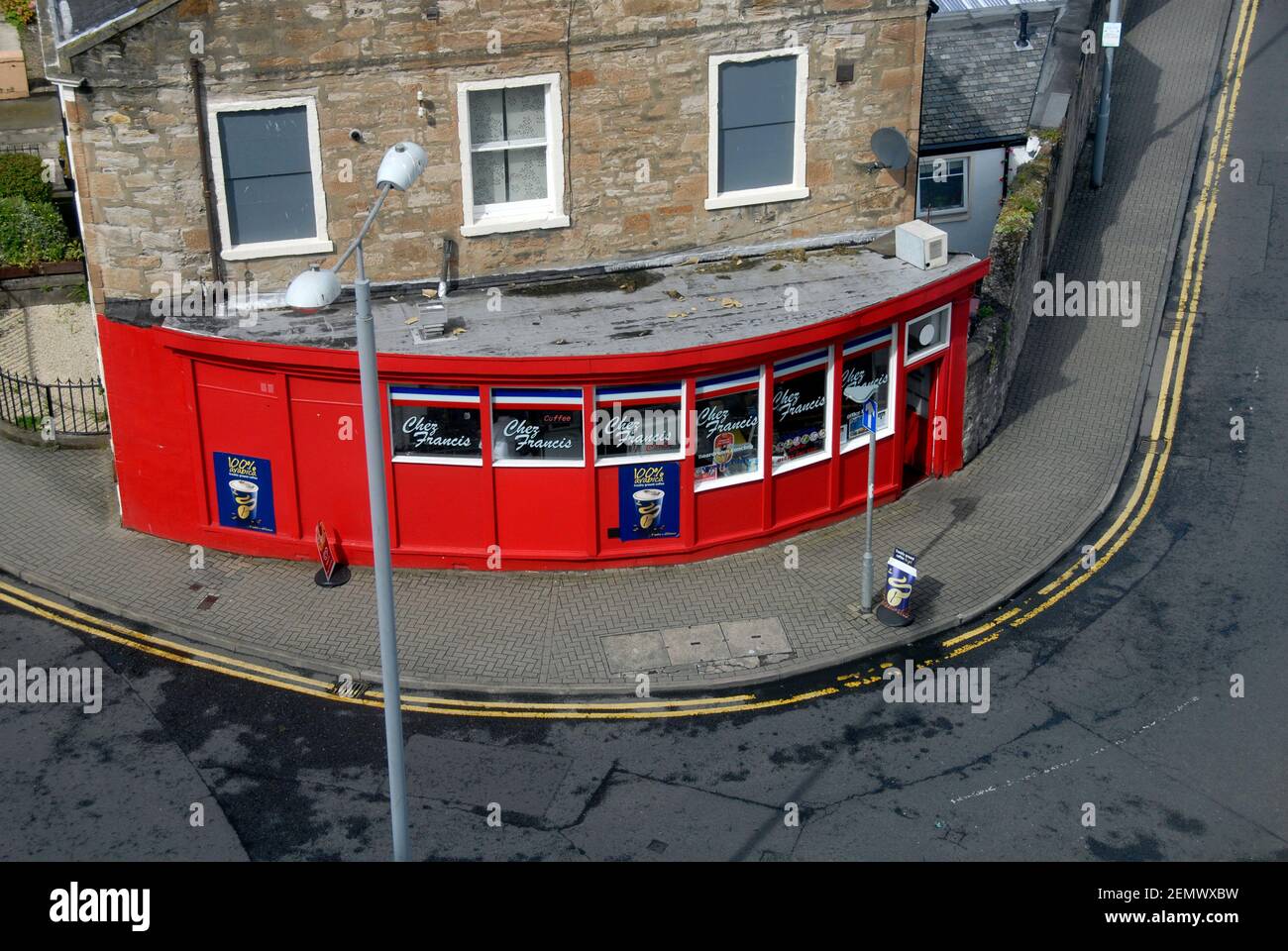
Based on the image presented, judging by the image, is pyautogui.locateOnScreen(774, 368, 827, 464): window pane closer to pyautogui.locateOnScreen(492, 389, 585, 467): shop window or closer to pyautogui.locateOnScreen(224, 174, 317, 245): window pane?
pyautogui.locateOnScreen(492, 389, 585, 467): shop window

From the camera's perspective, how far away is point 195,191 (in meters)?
20.9

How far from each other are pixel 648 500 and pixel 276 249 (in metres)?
6.23

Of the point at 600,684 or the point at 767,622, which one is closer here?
the point at 600,684

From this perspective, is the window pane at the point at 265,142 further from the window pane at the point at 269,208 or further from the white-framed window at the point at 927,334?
the white-framed window at the point at 927,334

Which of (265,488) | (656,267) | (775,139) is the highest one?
(775,139)

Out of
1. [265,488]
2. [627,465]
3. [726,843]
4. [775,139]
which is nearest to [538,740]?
[726,843]

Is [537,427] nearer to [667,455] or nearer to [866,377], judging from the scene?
[667,455]

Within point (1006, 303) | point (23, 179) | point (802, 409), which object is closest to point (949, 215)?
point (1006, 303)

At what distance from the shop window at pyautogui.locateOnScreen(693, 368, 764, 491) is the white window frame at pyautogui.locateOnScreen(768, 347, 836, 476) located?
0.29m

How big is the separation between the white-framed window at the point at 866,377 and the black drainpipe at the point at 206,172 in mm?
8847

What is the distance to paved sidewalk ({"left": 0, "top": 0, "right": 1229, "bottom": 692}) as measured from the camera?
1997 cm

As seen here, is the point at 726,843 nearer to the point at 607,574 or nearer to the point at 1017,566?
the point at 607,574

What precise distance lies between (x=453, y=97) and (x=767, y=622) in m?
8.30

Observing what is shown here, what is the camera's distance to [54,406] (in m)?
26.4
